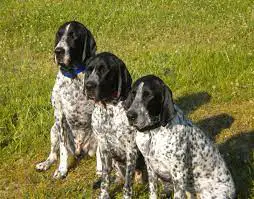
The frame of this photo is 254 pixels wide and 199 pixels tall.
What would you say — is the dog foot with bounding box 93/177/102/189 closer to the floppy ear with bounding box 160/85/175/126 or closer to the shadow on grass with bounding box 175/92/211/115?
the floppy ear with bounding box 160/85/175/126

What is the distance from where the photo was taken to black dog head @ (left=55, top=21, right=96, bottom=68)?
7.70 m

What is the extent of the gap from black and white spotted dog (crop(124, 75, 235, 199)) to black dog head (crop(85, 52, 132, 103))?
1.63 ft

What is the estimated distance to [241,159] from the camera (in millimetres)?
8070

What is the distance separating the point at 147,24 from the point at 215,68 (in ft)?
14.8

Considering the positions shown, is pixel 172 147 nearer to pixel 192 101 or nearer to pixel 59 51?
pixel 59 51

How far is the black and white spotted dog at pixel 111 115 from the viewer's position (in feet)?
22.6

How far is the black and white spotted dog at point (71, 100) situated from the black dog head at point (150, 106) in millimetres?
1684

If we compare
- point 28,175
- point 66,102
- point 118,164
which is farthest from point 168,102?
point 28,175

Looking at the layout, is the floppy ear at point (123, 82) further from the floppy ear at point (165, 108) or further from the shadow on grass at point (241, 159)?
the shadow on grass at point (241, 159)

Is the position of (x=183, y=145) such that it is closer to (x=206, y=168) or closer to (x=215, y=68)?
(x=206, y=168)

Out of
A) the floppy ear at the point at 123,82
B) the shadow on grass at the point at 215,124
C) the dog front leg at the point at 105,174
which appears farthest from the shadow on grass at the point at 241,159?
the floppy ear at the point at 123,82

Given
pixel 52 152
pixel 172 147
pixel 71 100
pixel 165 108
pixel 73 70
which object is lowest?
pixel 52 152

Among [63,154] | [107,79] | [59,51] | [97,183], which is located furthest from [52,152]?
[107,79]

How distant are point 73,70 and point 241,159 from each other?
259 cm
